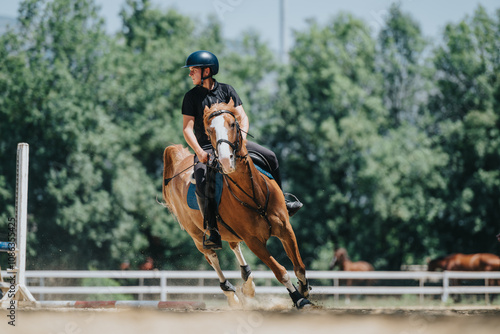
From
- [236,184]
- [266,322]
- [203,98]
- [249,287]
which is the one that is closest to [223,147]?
[236,184]

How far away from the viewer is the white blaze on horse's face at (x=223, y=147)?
5.08 m

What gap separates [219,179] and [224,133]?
981 mm

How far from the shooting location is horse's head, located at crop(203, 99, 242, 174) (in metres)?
5.09

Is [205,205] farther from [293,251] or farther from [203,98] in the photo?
[203,98]

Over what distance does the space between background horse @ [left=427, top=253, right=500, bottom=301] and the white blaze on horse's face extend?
14.7 meters

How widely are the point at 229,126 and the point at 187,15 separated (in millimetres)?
28573

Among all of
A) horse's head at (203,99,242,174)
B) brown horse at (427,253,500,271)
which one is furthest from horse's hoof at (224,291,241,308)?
brown horse at (427,253,500,271)

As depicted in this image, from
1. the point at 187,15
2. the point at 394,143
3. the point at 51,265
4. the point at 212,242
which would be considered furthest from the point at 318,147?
the point at 212,242

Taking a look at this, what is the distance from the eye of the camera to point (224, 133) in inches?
203

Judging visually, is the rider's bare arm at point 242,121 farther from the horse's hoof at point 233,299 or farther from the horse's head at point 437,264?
the horse's head at point 437,264

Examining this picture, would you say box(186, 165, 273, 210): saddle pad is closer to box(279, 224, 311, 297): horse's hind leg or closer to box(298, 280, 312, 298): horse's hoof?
box(279, 224, 311, 297): horse's hind leg

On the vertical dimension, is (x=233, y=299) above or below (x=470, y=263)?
above

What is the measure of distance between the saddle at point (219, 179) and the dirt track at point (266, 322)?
10.3ft

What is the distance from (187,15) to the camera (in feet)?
107
